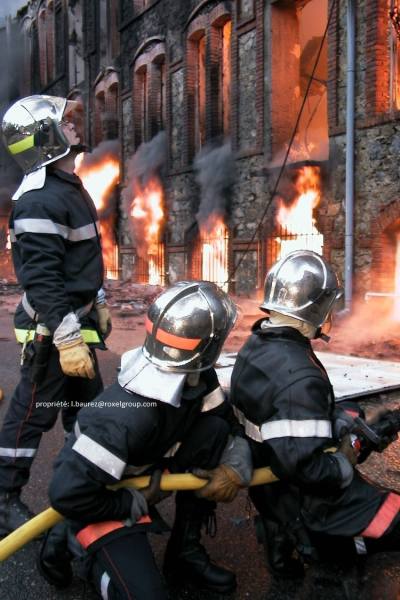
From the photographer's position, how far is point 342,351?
6824 millimetres

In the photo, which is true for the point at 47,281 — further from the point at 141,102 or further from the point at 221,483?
the point at 141,102

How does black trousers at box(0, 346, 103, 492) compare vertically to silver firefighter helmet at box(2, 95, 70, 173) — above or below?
below

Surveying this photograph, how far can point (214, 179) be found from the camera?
39.0ft

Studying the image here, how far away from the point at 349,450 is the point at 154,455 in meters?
0.79

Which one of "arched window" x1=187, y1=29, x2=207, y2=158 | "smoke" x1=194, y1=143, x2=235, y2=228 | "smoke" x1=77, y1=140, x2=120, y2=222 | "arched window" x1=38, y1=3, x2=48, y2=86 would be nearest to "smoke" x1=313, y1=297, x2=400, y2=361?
"smoke" x1=194, y1=143, x2=235, y2=228

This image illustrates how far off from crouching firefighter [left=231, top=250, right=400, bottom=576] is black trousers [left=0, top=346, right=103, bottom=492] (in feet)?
2.87

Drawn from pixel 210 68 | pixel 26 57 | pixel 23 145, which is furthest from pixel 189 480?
pixel 26 57

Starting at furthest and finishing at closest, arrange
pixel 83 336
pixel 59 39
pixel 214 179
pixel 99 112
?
pixel 59 39
pixel 99 112
pixel 214 179
pixel 83 336

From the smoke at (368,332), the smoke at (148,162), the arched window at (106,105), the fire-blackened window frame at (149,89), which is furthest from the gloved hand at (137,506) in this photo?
the arched window at (106,105)

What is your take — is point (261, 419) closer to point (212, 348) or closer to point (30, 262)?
point (212, 348)

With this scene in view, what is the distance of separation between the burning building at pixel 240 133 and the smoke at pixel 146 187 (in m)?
0.05

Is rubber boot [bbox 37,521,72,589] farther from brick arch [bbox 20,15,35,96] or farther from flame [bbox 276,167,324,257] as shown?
brick arch [bbox 20,15,35,96]

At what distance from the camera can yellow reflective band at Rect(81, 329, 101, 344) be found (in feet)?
9.24

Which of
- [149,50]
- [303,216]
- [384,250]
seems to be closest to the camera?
[384,250]
